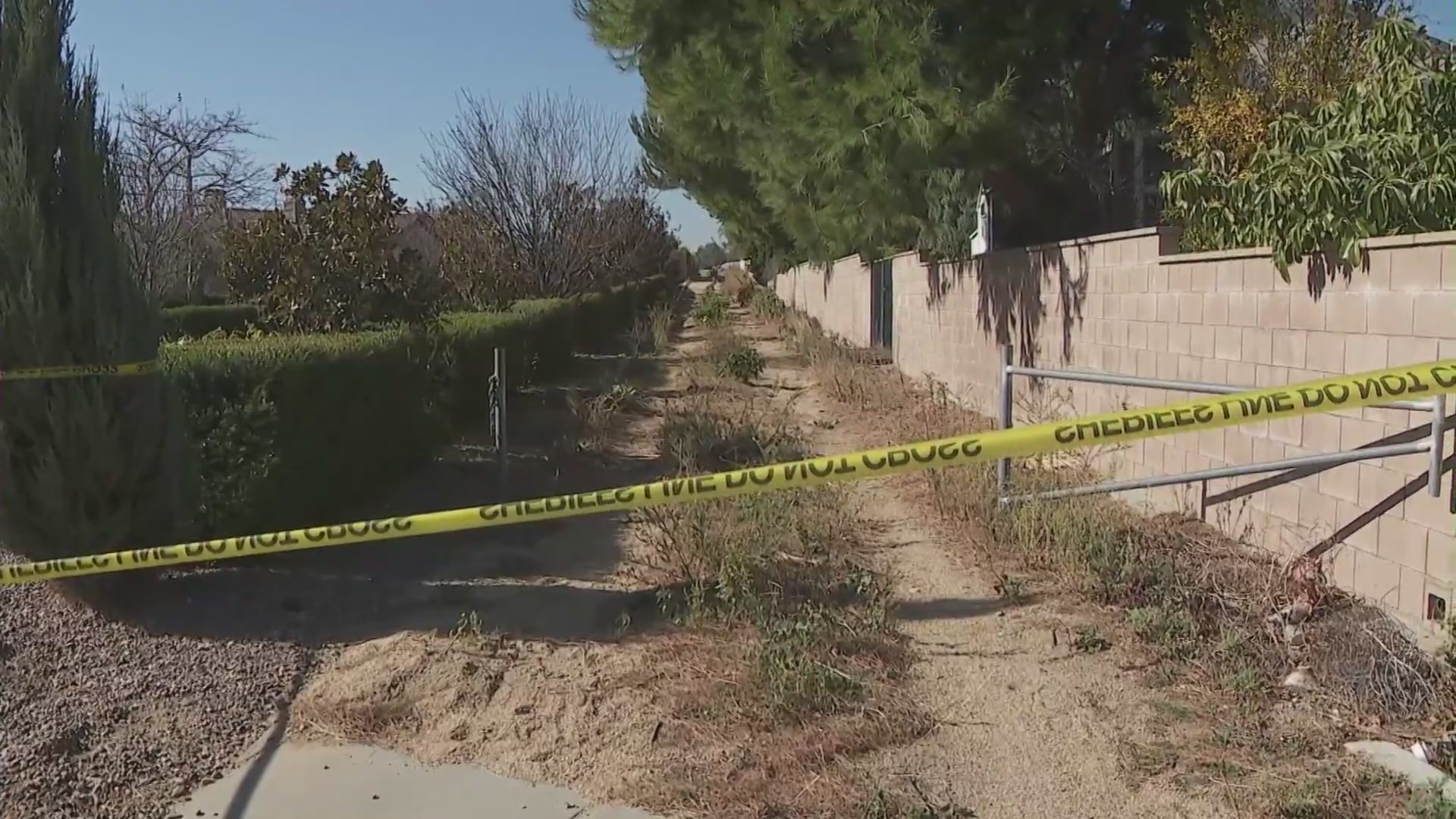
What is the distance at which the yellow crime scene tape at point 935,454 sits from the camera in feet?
9.41

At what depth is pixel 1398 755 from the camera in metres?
3.63

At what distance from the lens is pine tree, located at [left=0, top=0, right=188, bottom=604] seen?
4863mm

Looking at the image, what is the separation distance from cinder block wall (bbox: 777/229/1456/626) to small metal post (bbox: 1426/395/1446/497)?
7 cm

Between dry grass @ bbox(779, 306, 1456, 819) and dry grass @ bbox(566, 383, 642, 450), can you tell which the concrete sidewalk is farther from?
dry grass @ bbox(566, 383, 642, 450)

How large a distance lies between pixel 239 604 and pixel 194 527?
2.10ft

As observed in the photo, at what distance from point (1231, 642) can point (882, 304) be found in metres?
14.4

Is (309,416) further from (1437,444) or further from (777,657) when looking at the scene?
(1437,444)

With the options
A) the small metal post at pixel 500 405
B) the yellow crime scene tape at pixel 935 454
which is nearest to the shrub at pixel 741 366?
the small metal post at pixel 500 405

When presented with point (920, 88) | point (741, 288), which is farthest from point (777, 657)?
point (741, 288)

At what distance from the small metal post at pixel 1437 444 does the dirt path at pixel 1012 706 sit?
133cm

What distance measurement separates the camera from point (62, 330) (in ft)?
16.2

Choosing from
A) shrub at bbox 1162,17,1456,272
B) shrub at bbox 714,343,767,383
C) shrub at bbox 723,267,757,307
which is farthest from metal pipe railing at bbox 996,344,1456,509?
shrub at bbox 723,267,757,307

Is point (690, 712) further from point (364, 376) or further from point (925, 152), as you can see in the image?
point (925, 152)

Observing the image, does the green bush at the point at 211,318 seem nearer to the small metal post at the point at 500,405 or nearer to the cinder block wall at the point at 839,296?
the small metal post at the point at 500,405
